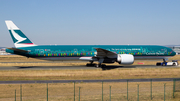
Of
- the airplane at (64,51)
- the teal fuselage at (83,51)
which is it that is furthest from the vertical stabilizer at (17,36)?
the teal fuselage at (83,51)

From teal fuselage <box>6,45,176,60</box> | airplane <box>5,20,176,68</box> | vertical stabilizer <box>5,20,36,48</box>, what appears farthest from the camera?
vertical stabilizer <box>5,20,36,48</box>

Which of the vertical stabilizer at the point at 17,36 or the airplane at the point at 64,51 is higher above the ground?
the vertical stabilizer at the point at 17,36

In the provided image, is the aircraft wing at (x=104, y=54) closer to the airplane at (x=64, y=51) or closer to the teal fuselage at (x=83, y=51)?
the airplane at (x=64, y=51)

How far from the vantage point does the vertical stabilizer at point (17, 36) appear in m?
43.1

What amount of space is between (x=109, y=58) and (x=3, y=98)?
25816 millimetres

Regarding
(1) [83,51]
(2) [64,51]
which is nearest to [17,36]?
(2) [64,51]

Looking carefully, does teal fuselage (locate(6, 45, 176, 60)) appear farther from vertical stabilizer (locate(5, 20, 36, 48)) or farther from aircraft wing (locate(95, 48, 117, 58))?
aircraft wing (locate(95, 48, 117, 58))

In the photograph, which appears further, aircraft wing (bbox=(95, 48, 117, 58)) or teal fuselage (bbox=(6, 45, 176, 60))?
teal fuselage (bbox=(6, 45, 176, 60))

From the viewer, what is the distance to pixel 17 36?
43594 mm

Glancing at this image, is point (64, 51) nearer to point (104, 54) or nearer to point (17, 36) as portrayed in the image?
point (104, 54)

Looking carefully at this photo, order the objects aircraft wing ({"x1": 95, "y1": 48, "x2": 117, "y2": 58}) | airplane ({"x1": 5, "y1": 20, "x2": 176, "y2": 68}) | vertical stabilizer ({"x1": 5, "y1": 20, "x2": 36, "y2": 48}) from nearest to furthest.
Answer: aircraft wing ({"x1": 95, "y1": 48, "x2": 117, "y2": 58}) → airplane ({"x1": 5, "y1": 20, "x2": 176, "y2": 68}) → vertical stabilizer ({"x1": 5, "y1": 20, "x2": 36, "y2": 48})

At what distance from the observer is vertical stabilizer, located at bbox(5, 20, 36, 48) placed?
43.1 metres

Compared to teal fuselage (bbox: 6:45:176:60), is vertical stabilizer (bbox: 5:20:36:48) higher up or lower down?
higher up

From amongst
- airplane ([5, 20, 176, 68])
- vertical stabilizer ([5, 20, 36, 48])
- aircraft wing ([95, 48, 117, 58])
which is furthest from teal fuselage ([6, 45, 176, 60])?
aircraft wing ([95, 48, 117, 58])
